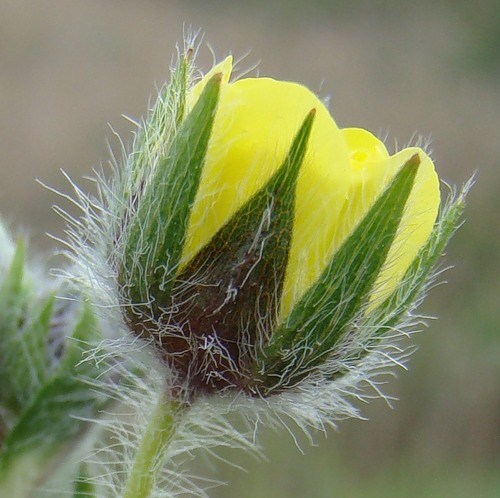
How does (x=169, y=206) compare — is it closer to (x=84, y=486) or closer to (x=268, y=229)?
(x=268, y=229)

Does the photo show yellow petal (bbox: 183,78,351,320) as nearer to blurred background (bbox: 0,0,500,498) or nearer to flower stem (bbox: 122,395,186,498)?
flower stem (bbox: 122,395,186,498)

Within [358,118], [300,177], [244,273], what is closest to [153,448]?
[244,273]

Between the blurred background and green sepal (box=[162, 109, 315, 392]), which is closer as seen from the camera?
green sepal (box=[162, 109, 315, 392])

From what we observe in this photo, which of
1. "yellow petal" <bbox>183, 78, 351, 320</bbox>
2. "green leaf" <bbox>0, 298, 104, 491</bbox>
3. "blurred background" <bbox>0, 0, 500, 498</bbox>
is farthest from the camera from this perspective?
"blurred background" <bbox>0, 0, 500, 498</bbox>

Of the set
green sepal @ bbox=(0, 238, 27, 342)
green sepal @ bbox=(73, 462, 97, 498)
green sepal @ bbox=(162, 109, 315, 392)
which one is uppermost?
green sepal @ bbox=(162, 109, 315, 392)

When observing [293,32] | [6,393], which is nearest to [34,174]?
[293,32]

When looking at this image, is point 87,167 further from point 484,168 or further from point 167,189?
point 167,189

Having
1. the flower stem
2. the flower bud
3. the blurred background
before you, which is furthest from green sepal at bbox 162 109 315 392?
the blurred background
